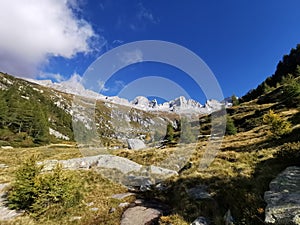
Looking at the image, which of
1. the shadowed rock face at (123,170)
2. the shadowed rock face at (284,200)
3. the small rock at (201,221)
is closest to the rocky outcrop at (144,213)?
the small rock at (201,221)

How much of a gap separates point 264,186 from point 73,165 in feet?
60.8

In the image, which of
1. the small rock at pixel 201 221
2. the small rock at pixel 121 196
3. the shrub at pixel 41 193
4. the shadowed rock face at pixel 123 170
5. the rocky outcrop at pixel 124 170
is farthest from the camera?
the shadowed rock face at pixel 123 170

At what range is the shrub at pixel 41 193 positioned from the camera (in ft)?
40.9

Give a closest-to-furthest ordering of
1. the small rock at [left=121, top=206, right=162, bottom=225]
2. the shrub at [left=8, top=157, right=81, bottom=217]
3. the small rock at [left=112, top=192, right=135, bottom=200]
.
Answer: the small rock at [left=121, top=206, right=162, bottom=225], the shrub at [left=8, top=157, right=81, bottom=217], the small rock at [left=112, top=192, right=135, bottom=200]

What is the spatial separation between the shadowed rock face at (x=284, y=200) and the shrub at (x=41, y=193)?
35.1 feet

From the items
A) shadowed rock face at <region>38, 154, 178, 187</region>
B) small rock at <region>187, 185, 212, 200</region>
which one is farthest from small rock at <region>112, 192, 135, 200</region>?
small rock at <region>187, 185, 212, 200</region>

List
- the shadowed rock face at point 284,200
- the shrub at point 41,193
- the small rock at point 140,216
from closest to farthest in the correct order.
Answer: the shadowed rock face at point 284,200 < the small rock at point 140,216 < the shrub at point 41,193

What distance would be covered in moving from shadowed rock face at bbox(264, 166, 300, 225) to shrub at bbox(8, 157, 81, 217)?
10.7m

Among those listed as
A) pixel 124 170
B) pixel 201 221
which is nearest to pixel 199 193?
pixel 201 221

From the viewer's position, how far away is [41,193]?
498 inches

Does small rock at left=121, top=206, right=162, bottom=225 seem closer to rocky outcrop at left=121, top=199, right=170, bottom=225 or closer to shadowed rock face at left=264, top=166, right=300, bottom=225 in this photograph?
rocky outcrop at left=121, top=199, right=170, bottom=225

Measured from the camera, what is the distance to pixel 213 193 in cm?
1066

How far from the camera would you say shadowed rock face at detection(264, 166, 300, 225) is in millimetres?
5707

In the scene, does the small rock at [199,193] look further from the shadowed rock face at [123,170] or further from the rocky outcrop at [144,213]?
the shadowed rock face at [123,170]
